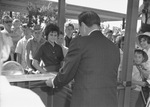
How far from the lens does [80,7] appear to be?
22.0ft

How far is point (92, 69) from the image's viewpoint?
2.07 metres

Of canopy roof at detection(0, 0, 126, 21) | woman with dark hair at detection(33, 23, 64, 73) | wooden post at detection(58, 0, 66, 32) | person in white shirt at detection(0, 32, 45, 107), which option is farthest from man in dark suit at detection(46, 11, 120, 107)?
canopy roof at detection(0, 0, 126, 21)

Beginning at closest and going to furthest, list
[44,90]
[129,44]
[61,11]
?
[44,90] < [129,44] < [61,11]

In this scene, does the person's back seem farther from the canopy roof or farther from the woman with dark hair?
the canopy roof

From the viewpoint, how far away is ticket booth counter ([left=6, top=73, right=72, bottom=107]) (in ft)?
8.39

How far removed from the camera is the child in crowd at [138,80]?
2.96 m

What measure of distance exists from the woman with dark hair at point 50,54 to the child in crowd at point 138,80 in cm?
107

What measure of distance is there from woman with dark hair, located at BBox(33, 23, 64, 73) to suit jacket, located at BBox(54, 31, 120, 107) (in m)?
1.06

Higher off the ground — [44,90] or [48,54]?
[48,54]

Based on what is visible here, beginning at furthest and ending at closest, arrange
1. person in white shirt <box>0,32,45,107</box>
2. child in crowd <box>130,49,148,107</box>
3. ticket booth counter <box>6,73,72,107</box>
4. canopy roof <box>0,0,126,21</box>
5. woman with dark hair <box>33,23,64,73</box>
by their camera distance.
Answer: canopy roof <box>0,0,126,21</box> < woman with dark hair <box>33,23,64,73</box> < child in crowd <box>130,49,148,107</box> < ticket booth counter <box>6,73,72,107</box> < person in white shirt <box>0,32,45,107</box>

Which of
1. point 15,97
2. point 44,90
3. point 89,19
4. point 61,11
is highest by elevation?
point 61,11

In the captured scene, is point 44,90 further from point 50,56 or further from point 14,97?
point 14,97

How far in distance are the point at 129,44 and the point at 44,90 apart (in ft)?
3.91

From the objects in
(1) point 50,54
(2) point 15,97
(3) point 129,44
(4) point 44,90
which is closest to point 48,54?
(1) point 50,54
